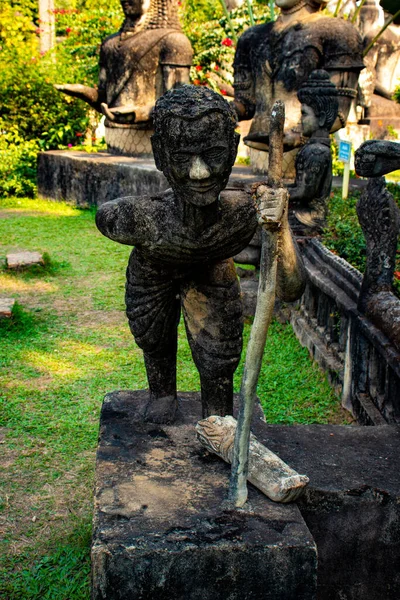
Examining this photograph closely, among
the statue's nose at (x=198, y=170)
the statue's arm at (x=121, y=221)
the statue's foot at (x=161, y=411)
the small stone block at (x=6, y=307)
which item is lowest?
the small stone block at (x=6, y=307)

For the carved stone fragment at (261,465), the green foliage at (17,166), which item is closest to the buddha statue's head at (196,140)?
the carved stone fragment at (261,465)

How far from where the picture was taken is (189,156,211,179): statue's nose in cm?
225

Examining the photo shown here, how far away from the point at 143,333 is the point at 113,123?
324 inches

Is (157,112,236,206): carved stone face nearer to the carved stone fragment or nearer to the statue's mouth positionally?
the statue's mouth

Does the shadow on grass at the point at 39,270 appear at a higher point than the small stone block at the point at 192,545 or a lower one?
lower

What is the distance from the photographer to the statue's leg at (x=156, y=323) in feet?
8.77

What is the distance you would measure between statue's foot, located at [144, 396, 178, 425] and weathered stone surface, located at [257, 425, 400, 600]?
0.47 meters

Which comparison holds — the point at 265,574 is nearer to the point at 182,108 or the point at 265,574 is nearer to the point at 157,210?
the point at 157,210

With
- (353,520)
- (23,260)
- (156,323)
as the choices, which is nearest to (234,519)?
(353,520)

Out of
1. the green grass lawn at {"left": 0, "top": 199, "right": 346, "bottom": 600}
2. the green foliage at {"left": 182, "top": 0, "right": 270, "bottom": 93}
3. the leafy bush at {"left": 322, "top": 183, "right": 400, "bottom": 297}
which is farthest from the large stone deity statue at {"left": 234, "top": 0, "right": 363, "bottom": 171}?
the green foliage at {"left": 182, "top": 0, "right": 270, "bottom": 93}

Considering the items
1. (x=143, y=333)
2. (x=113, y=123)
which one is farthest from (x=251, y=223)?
(x=113, y=123)

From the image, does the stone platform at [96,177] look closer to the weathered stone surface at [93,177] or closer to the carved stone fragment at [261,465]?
the weathered stone surface at [93,177]

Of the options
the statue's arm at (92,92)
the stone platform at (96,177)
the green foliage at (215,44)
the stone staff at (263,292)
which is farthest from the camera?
the green foliage at (215,44)

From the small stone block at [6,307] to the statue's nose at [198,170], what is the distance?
368 cm
